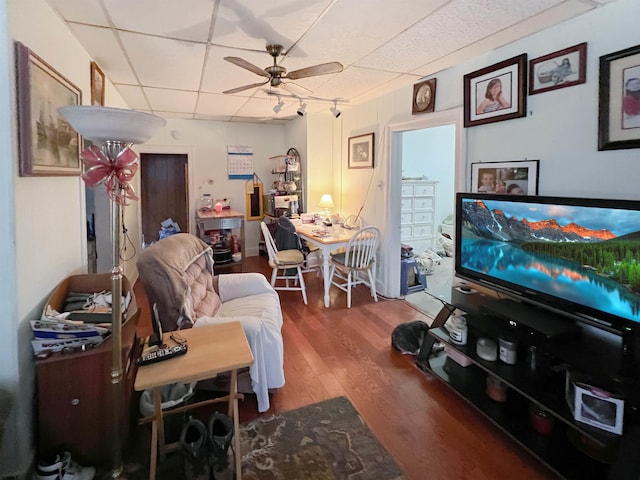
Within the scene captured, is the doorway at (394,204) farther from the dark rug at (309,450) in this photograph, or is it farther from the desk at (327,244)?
the dark rug at (309,450)

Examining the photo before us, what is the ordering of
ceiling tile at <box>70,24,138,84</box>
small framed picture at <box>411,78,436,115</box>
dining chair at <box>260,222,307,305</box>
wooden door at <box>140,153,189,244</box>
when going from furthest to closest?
wooden door at <box>140,153,189,244</box> < dining chair at <box>260,222,307,305</box> < small framed picture at <box>411,78,436,115</box> < ceiling tile at <box>70,24,138,84</box>

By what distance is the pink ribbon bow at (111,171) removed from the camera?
1370mm

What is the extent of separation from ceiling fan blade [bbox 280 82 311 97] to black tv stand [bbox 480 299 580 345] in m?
2.73

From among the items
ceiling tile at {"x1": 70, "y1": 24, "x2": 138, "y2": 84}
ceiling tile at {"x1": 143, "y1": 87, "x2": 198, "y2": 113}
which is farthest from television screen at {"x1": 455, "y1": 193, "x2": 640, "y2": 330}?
ceiling tile at {"x1": 143, "y1": 87, "x2": 198, "y2": 113}

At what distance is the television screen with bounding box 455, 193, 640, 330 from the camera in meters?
1.58

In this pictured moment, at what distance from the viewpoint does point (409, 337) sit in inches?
112

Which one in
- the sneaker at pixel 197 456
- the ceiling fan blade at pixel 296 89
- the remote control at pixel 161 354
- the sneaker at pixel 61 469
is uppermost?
the ceiling fan blade at pixel 296 89

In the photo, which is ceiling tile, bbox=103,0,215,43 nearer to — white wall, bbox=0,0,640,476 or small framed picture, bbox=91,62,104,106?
white wall, bbox=0,0,640,476

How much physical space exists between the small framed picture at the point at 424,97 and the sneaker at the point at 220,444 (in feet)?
9.63

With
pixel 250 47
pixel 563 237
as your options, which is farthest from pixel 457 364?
pixel 250 47

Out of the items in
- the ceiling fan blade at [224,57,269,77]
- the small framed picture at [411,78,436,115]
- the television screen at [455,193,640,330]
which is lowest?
the television screen at [455,193,640,330]

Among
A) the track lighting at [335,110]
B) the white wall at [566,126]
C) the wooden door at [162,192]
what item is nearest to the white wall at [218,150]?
the wooden door at [162,192]

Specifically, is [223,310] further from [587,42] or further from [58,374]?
[587,42]

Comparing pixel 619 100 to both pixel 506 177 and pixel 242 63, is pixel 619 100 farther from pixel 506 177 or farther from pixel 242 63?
pixel 242 63
